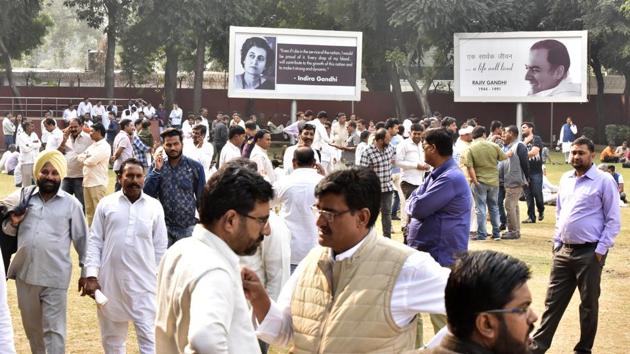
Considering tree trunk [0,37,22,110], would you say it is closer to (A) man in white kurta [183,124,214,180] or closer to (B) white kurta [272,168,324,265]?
(A) man in white kurta [183,124,214,180]

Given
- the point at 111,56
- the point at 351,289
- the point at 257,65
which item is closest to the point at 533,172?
the point at 351,289

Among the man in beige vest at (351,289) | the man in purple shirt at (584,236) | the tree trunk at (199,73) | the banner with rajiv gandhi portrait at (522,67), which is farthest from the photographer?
the tree trunk at (199,73)

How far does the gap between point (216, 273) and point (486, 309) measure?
1.04 metres

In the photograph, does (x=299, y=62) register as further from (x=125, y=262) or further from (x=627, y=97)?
(x=125, y=262)

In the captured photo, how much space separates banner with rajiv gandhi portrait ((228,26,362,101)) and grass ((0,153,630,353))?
53.0 feet

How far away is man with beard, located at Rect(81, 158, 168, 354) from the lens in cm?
770

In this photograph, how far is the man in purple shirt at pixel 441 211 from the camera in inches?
315

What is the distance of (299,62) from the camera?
109 feet

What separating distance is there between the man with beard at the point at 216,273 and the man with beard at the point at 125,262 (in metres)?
3.78

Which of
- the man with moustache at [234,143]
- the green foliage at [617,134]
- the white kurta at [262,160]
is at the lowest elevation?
the white kurta at [262,160]

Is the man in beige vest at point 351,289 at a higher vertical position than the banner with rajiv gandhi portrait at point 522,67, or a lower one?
lower

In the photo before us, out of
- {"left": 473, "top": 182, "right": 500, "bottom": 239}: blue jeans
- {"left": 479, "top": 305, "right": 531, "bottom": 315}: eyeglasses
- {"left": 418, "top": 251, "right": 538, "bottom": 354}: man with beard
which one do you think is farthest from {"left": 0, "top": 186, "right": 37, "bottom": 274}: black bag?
{"left": 473, "top": 182, "right": 500, "bottom": 239}: blue jeans

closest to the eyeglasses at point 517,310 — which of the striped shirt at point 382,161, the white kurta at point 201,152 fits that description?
the white kurta at point 201,152

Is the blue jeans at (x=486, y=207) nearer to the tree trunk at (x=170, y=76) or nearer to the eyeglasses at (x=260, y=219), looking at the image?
the eyeglasses at (x=260, y=219)
